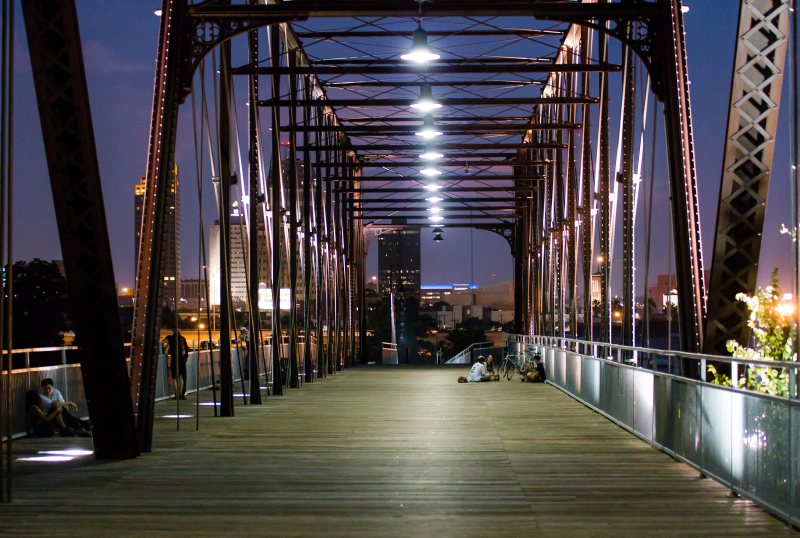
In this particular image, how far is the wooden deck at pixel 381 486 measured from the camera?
7844mm

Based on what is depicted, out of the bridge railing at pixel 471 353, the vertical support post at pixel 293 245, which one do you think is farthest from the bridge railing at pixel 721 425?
the bridge railing at pixel 471 353

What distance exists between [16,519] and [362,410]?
11.1 meters

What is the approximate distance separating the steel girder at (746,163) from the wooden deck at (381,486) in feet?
5.64

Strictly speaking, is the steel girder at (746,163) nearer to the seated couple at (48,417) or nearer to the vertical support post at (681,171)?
the vertical support post at (681,171)

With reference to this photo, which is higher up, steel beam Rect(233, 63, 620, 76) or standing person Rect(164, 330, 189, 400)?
steel beam Rect(233, 63, 620, 76)

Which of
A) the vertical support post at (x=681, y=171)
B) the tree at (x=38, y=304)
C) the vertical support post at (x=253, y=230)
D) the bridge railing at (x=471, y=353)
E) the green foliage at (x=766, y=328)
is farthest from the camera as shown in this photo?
the bridge railing at (x=471, y=353)

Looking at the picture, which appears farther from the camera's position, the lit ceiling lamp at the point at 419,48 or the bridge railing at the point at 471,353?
the bridge railing at the point at 471,353

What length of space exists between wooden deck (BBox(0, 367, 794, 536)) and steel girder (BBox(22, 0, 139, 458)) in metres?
1.00

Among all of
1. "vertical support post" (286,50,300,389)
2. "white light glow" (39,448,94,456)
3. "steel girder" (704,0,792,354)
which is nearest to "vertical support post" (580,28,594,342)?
"vertical support post" (286,50,300,389)

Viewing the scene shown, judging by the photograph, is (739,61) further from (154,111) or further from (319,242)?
(319,242)

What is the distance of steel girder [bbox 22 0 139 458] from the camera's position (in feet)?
34.0

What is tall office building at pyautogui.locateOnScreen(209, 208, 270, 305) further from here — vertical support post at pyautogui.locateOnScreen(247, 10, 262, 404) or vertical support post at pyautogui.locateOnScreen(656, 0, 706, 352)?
vertical support post at pyautogui.locateOnScreen(656, 0, 706, 352)

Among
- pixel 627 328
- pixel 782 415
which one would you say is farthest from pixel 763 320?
pixel 627 328

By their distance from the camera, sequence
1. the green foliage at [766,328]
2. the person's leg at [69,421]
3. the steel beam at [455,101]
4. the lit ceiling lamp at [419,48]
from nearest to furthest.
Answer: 1. the green foliage at [766,328]
2. the person's leg at [69,421]
3. the lit ceiling lamp at [419,48]
4. the steel beam at [455,101]
